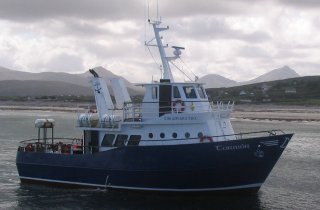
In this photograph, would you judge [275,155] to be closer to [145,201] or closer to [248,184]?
[248,184]

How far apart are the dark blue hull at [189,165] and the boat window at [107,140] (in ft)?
3.67

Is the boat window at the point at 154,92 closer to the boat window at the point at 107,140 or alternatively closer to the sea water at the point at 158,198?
the boat window at the point at 107,140

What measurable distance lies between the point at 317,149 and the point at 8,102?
13978cm

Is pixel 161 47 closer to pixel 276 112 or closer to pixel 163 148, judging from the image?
pixel 163 148

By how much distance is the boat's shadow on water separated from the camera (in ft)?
72.1

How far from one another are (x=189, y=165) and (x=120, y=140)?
12.9 ft

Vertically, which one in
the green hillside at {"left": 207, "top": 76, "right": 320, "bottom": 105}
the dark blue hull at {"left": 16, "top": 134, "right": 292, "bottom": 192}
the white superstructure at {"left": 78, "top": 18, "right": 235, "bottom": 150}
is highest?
the green hillside at {"left": 207, "top": 76, "right": 320, "bottom": 105}

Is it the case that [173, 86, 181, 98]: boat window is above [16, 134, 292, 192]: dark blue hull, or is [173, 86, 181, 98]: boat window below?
above

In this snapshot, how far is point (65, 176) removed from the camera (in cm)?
2527

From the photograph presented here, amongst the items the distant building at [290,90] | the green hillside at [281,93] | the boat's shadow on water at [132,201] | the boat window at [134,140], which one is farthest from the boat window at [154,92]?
the distant building at [290,90]

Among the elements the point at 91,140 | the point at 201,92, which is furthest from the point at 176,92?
the point at 91,140

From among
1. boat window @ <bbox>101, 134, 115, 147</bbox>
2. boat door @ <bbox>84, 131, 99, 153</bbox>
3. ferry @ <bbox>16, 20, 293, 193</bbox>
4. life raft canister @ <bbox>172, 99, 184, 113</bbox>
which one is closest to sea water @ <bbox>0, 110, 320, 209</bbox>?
ferry @ <bbox>16, 20, 293, 193</bbox>

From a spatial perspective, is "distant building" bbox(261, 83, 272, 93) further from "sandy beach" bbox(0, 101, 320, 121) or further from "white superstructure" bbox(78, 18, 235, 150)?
"white superstructure" bbox(78, 18, 235, 150)

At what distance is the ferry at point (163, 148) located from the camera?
72.0ft
